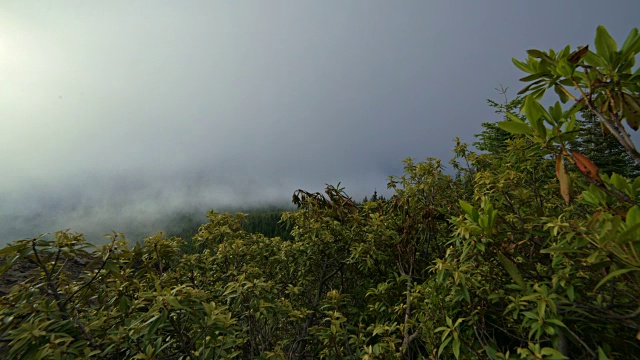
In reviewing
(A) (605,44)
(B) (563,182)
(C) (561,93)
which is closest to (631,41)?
(A) (605,44)

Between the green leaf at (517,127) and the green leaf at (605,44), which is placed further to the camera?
the green leaf at (517,127)

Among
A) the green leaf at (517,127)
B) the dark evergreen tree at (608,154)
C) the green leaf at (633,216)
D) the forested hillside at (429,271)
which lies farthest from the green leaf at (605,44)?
the dark evergreen tree at (608,154)

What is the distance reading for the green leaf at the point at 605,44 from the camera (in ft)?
4.28

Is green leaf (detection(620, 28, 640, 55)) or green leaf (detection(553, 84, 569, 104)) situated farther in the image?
green leaf (detection(553, 84, 569, 104))

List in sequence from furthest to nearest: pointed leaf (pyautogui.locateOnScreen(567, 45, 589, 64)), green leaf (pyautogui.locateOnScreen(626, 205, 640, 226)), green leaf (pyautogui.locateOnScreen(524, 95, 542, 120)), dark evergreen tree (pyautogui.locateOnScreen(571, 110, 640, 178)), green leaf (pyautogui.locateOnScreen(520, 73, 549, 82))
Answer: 1. dark evergreen tree (pyautogui.locateOnScreen(571, 110, 640, 178))
2. green leaf (pyautogui.locateOnScreen(520, 73, 549, 82))
3. green leaf (pyautogui.locateOnScreen(524, 95, 542, 120))
4. pointed leaf (pyautogui.locateOnScreen(567, 45, 589, 64))
5. green leaf (pyautogui.locateOnScreen(626, 205, 640, 226))

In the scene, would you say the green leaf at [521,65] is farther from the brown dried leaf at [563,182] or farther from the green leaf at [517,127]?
the brown dried leaf at [563,182]

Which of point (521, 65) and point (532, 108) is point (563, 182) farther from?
point (521, 65)

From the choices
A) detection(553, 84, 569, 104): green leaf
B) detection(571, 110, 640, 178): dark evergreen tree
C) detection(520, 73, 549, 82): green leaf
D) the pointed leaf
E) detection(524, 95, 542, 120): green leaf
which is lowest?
detection(571, 110, 640, 178): dark evergreen tree

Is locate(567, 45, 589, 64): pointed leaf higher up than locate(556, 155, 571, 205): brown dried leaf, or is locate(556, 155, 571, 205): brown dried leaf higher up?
locate(567, 45, 589, 64): pointed leaf

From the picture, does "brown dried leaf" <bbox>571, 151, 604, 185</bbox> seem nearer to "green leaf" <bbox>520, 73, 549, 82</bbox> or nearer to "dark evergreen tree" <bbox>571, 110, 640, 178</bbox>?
"green leaf" <bbox>520, 73, 549, 82</bbox>

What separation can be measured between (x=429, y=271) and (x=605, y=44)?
2.44m

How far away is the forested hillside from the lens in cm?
141

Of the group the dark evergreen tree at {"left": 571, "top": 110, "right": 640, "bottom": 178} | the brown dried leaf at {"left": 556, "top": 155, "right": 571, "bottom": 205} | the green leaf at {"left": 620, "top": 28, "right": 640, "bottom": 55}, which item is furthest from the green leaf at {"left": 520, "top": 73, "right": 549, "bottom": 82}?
the dark evergreen tree at {"left": 571, "top": 110, "right": 640, "bottom": 178}

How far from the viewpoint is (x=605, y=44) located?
1.31 meters
